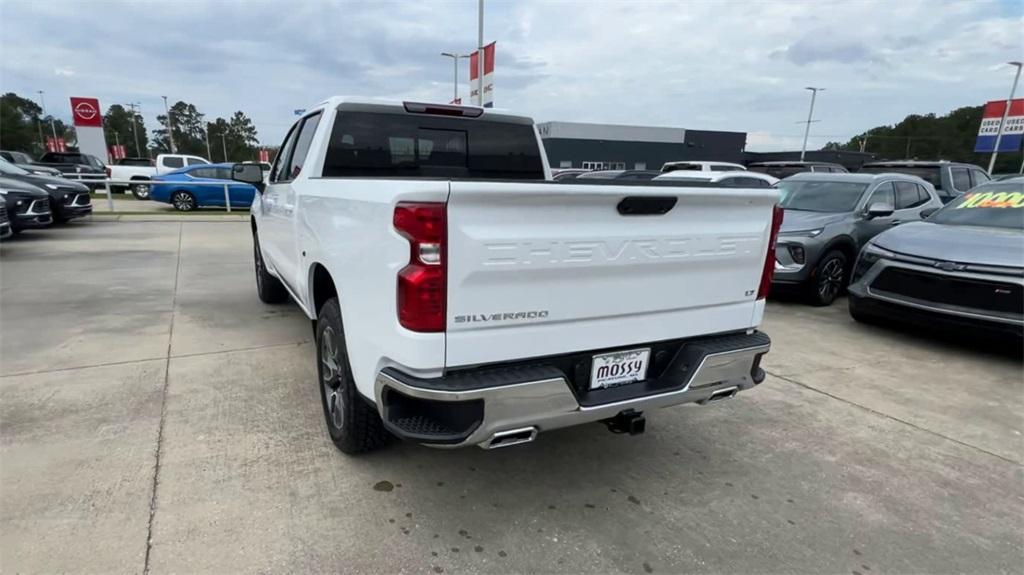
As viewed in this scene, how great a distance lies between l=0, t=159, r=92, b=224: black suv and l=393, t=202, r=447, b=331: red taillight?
13.0m

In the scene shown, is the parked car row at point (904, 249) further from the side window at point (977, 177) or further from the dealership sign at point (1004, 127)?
the dealership sign at point (1004, 127)

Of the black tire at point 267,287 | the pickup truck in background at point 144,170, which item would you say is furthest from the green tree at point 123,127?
the black tire at point 267,287

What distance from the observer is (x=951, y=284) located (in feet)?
16.4

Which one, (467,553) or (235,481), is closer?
(467,553)

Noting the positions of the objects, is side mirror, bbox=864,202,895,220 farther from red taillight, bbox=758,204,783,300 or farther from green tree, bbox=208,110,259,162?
green tree, bbox=208,110,259,162

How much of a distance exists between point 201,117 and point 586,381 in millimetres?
124895

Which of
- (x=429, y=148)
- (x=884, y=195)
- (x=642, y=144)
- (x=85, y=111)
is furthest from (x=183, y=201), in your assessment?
(x=642, y=144)

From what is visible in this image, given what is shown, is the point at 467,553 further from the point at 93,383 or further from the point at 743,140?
the point at 743,140

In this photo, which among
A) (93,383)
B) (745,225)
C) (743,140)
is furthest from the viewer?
(743,140)

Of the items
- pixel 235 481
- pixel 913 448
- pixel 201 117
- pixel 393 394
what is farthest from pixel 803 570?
pixel 201 117

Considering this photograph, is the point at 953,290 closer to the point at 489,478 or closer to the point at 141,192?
the point at 489,478

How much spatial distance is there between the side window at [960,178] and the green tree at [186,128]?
4383 inches

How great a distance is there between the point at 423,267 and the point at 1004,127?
140 ft

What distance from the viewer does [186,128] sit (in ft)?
341
